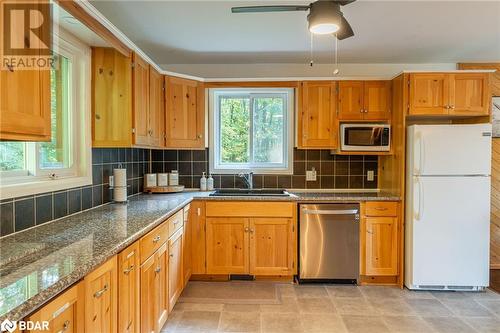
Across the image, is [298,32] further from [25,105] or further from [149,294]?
[149,294]

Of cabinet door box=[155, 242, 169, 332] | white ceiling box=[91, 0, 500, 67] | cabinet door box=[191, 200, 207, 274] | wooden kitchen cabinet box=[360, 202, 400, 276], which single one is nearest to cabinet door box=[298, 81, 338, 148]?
white ceiling box=[91, 0, 500, 67]

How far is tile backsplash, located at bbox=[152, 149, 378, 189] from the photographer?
3.77m

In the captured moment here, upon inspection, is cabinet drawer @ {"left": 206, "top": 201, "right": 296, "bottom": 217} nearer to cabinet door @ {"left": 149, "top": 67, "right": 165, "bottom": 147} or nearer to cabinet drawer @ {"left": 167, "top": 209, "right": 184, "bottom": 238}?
cabinet drawer @ {"left": 167, "top": 209, "right": 184, "bottom": 238}

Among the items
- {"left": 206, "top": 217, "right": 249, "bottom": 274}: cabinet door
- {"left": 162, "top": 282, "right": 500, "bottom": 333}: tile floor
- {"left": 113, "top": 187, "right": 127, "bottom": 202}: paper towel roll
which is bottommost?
{"left": 162, "top": 282, "right": 500, "bottom": 333}: tile floor

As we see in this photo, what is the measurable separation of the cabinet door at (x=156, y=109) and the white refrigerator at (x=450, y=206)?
97.6 inches

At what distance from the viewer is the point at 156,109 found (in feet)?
10.2

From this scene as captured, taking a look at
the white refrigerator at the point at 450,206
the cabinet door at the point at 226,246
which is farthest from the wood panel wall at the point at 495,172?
the cabinet door at the point at 226,246

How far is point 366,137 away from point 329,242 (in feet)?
3.85

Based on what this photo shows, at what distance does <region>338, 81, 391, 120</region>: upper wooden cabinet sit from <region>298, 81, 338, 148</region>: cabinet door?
11 centimetres

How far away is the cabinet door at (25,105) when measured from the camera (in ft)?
3.92

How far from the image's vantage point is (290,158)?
3793 millimetres

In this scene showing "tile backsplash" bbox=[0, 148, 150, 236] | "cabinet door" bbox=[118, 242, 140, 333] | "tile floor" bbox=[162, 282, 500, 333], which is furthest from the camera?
"tile floor" bbox=[162, 282, 500, 333]

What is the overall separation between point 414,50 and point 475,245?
2.05 meters

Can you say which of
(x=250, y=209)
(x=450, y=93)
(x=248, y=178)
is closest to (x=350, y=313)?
(x=250, y=209)
